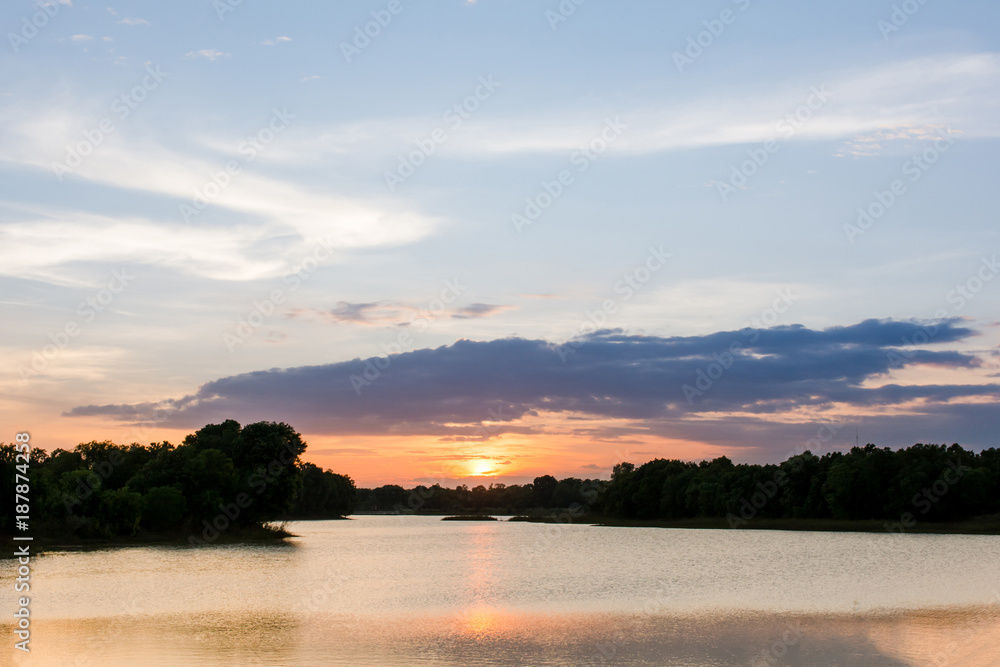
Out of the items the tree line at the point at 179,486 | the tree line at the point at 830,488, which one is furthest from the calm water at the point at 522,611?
the tree line at the point at 830,488

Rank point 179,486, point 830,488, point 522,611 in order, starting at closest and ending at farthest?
point 522,611
point 179,486
point 830,488

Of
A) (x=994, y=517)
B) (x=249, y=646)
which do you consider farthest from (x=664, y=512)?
(x=249, y=646)

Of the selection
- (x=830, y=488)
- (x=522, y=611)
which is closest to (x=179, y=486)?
(x=522, y=611)

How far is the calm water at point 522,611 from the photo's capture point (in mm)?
24422

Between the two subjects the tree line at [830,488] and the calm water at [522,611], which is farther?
the tree line at [830,488]

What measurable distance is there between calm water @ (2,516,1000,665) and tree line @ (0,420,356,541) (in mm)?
15030

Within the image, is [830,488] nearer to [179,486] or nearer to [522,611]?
[179,486]

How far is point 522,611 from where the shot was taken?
114 feet

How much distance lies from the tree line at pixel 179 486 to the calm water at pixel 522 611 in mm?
15030

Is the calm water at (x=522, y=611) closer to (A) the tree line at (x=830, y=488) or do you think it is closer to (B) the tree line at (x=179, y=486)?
(B) the tree line at (x=179, y=486)

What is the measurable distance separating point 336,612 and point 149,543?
6087 centimetres

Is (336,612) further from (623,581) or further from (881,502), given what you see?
(881,502)

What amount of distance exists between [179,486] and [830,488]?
91.0 m

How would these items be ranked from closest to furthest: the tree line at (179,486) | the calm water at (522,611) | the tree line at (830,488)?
1. the calm water at (522,611)
2. the tree line at (179,486)
3. the tree line at (830,488)
